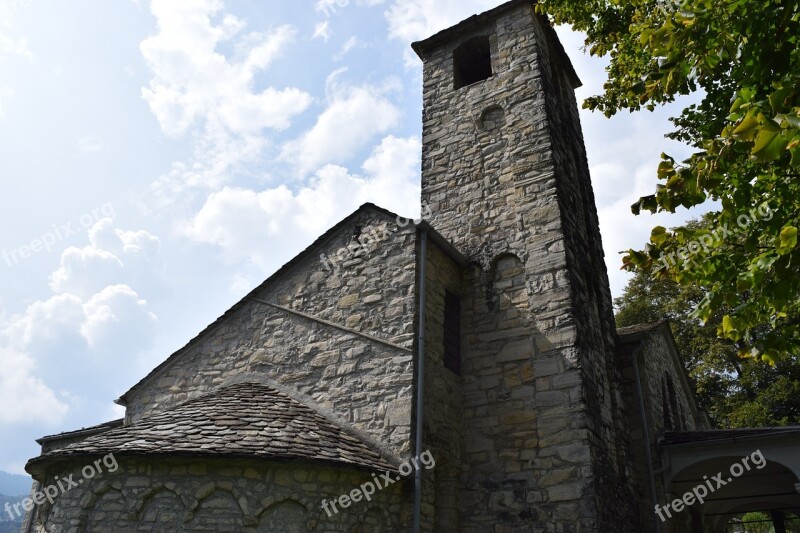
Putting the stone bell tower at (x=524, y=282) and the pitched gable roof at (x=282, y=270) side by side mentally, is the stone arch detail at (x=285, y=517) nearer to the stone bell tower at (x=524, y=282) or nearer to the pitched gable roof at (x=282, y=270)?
the stone bell tower at (x=524, y=282)

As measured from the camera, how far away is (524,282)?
29.8 ft

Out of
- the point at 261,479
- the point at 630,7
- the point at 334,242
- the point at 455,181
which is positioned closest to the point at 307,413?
the point at 261,479

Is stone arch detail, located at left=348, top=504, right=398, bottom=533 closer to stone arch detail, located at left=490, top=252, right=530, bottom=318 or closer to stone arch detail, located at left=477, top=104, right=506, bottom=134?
stone arch detail, located at left=490, top=252, right=530, bottom=318

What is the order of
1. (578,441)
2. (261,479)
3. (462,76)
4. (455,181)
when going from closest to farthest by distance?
1. (261,479)
2. (578,441)
3. (455,181)
4. (462,76)

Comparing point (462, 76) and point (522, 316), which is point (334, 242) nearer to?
point (522, 316)

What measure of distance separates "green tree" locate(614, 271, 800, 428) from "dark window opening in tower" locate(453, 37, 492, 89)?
32.5 feet

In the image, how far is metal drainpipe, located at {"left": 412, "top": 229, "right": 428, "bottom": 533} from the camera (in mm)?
7113

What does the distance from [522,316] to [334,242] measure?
3.28m

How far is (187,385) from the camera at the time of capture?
990 cm

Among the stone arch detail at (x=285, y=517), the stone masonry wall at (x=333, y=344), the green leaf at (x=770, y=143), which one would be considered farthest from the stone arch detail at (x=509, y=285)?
the green leaf at (x=770, y=143)

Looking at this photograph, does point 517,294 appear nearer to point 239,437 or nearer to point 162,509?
point 239,437

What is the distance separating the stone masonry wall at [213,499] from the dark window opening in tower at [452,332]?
2626mm

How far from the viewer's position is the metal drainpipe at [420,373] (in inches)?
280

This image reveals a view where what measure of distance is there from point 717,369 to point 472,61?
1388cm
